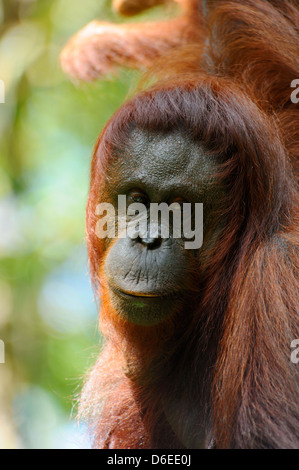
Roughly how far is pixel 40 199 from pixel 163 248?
443cm

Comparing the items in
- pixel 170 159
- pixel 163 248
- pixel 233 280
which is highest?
pixel 170 159

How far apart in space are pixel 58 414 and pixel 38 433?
289 millimetres

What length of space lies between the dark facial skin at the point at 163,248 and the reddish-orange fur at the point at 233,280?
64mm

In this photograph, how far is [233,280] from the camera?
2.54 m

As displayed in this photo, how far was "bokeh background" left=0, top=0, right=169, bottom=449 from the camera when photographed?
6.49 m

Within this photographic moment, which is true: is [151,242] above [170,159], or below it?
below

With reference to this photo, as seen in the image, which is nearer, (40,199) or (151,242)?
(151,242)

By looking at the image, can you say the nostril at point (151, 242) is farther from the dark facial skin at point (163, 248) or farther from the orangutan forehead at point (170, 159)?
the orangutan forehead at point (170, 159)

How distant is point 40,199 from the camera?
22.2ft

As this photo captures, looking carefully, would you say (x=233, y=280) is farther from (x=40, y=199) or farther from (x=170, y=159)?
(x=40, y=199)

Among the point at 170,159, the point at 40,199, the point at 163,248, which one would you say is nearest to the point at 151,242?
the point at 163,248

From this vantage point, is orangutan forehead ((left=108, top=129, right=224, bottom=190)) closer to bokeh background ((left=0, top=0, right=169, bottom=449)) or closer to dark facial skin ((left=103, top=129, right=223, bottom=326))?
dark facial skin ((left=103, top=129, right=223, bottom=326))

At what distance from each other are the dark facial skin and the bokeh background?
383 centimetres
